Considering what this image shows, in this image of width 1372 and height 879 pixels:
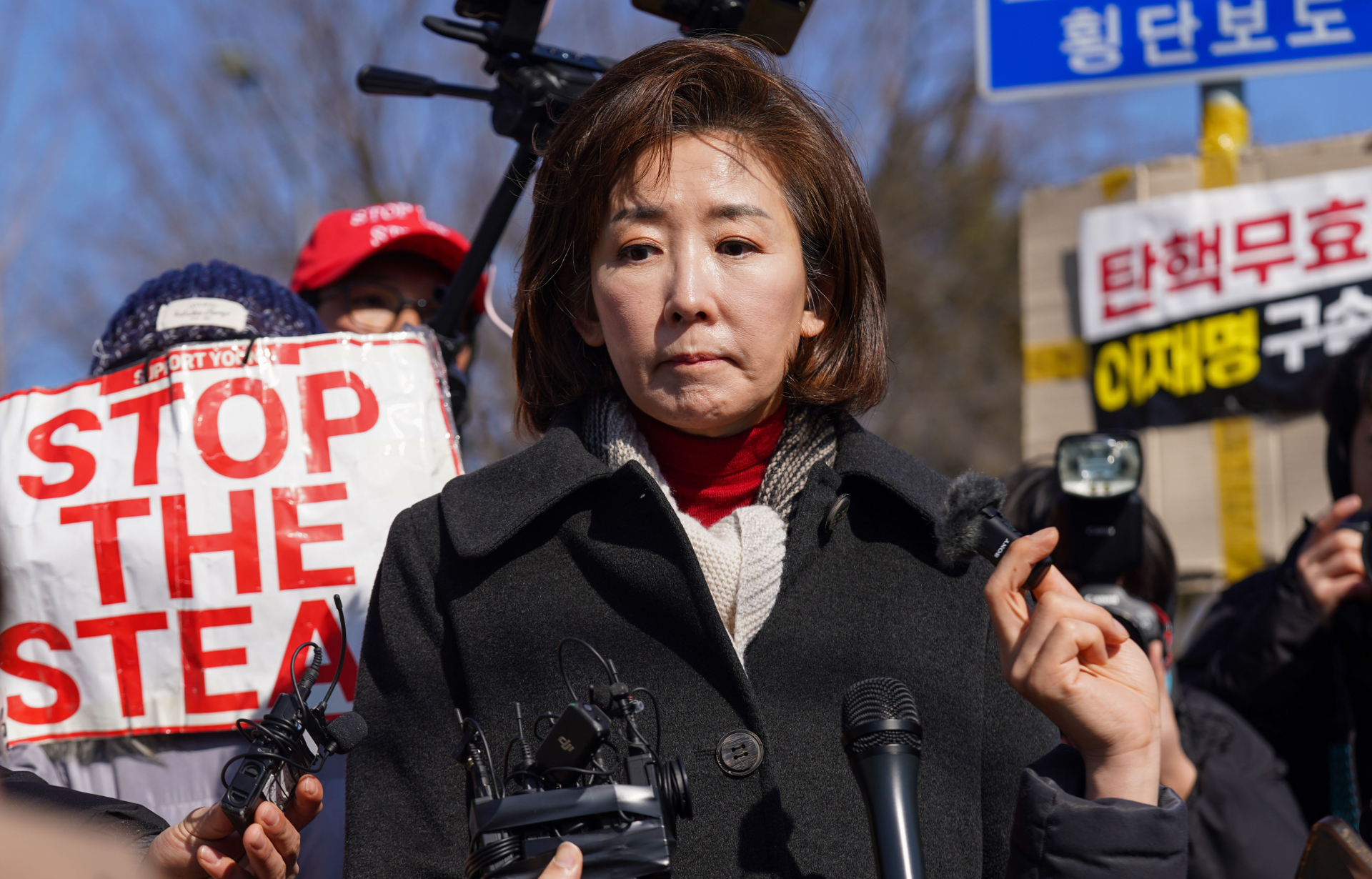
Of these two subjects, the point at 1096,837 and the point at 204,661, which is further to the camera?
the point at 204,661

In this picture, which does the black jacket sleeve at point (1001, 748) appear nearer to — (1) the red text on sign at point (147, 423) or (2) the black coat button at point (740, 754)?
(2) the black coat button at point (740, 754)

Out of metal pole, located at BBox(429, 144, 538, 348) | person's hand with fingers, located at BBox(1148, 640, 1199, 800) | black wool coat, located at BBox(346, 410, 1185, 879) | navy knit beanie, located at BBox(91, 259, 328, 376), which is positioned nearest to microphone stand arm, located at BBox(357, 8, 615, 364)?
metal pole, located at BBox(429, 144, 538, 348)

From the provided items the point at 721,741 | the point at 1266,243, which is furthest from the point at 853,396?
the point at 1266,243

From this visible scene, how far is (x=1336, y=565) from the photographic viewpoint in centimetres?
271

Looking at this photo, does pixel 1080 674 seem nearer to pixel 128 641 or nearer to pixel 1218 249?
pixel 128 641

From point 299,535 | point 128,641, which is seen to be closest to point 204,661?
point 128,641

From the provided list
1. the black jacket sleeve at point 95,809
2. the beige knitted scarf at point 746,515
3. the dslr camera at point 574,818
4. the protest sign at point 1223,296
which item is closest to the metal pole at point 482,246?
the beige knitted scarf at point 746,515

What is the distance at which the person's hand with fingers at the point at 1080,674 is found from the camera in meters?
1.51

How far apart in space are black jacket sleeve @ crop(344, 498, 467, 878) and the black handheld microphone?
2.01 ft

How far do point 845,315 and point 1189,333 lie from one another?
3.90 meters

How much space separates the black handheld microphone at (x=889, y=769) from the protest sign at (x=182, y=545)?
41.2 inches

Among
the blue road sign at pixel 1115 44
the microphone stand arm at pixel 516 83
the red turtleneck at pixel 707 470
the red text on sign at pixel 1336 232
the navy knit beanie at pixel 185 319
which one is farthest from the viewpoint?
the blue road sign at pixel 1115 44

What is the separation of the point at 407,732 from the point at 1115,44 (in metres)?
4.50

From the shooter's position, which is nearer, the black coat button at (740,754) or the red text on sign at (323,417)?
the black coat button at (740,754)
